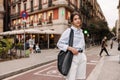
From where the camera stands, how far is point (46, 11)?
43.2 m

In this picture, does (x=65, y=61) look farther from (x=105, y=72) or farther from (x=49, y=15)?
(x=49, y=15)

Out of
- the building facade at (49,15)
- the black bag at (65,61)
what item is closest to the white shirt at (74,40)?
the black bag at (65,61)

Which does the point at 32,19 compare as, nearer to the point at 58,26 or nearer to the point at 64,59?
the point at 58,26

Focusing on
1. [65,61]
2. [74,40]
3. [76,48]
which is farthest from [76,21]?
[65,61]

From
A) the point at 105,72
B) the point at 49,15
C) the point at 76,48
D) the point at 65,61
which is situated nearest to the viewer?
the point at 65,61

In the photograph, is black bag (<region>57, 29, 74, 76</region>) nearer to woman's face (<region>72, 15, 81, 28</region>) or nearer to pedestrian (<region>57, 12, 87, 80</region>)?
pedestrian (<region>57, 12, 87, 80</region>)

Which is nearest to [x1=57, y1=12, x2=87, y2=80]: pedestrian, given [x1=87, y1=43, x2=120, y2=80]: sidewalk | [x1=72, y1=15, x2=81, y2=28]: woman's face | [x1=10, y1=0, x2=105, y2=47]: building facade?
[x1=72, y1=15, x2=81, y2=28]: woman's face

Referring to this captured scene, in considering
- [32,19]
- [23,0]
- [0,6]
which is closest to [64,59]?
[0,6]

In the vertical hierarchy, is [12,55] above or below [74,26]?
below

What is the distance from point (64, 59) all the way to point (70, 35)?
450 millimetres

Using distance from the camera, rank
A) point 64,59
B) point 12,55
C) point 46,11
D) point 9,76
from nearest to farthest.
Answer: point 64,59, point 9,76, point 12,55, point 46,11

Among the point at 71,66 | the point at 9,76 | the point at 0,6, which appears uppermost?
the point at 0,6

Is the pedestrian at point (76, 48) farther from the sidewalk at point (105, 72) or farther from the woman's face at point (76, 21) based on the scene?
the sidewalk at point (105, 72)

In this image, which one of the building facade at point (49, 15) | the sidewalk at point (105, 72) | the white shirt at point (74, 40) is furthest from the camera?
the building facade at point (49, 15)
